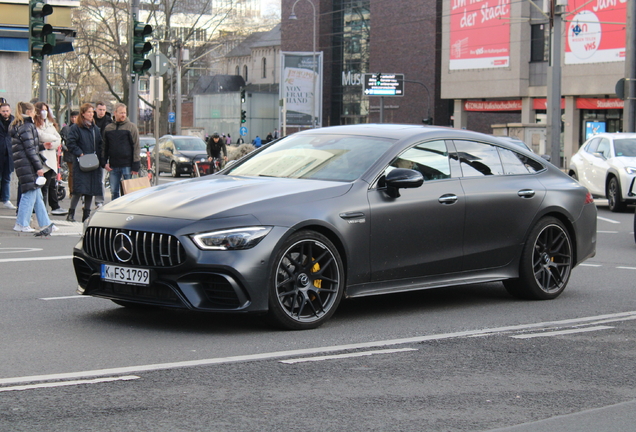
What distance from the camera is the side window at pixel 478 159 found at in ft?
27.6

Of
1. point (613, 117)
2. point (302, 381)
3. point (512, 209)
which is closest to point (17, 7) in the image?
point (512, 209)

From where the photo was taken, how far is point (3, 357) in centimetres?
604

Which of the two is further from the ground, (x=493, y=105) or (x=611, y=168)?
(x=493, y=105)

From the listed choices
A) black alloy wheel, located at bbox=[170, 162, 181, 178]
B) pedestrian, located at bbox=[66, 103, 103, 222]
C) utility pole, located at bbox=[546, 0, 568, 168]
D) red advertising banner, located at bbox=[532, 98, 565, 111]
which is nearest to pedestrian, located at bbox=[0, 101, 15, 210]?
pedestrian, located at bbox=[66, 103, 103, 222]

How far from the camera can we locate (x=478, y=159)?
28.1ft

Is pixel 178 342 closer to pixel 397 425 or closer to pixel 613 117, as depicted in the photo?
pixel 397 425

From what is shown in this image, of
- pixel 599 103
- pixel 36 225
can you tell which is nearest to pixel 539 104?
pixel 599 103

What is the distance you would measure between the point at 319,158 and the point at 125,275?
190 cm

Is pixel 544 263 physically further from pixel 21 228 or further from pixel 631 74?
pixel 631 74

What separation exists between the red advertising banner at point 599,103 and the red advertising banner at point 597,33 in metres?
2.05

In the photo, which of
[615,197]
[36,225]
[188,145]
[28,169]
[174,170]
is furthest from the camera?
[188,145]

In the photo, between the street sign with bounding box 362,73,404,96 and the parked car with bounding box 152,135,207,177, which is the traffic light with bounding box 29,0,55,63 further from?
the street sign with bounding box 362,73,404,96

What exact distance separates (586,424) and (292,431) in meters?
1.38

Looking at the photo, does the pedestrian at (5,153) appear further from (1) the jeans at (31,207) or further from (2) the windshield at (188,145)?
(2) the windshield at (188,145)
